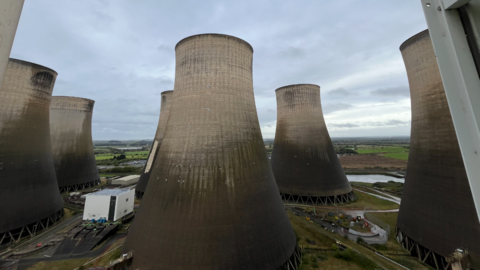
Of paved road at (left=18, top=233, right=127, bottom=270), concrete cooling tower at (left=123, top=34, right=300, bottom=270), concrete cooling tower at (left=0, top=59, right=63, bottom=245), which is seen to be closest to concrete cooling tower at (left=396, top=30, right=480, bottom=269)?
concrete cooling tower at (left=123, top=34, right=300, bottom=270)

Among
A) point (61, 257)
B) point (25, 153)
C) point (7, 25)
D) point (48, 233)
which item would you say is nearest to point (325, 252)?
point (7, 25)

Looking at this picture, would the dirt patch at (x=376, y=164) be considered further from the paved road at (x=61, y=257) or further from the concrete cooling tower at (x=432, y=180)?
the paved road at (x=61, y=257)

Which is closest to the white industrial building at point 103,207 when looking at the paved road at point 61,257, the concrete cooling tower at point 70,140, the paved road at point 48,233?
the paved road at point 48,233

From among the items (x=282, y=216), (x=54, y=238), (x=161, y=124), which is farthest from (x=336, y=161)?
(x=54, y=238)

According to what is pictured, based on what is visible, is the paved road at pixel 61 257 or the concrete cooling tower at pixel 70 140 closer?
the paved road at pixel 61 257

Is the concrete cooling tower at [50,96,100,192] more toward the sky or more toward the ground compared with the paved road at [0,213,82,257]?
more toward the sky

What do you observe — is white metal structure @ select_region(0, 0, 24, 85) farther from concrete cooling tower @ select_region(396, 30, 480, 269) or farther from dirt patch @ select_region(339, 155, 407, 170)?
dirt patch @ select_region(339, 155, 407, 170)

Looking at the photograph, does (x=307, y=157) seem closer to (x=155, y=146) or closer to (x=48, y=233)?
(x=155, y=146)
